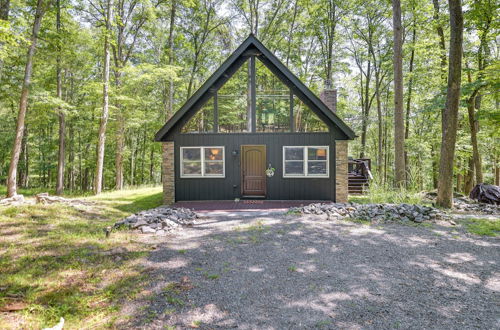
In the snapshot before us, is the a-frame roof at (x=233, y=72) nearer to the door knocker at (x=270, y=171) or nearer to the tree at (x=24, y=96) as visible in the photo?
the door knocker at (x=270, y=171)

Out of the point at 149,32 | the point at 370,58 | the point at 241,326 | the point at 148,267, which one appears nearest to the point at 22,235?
the point at 148,267

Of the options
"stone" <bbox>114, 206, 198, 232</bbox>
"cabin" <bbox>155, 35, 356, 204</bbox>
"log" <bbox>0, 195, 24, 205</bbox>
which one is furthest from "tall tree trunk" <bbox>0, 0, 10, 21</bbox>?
"stone" <bbox>114, 206, 198, 232</bbox>

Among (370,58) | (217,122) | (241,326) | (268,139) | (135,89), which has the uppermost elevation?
(370,58)

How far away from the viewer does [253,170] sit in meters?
10.2

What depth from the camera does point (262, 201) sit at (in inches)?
367

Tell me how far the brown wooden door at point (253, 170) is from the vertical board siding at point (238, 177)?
645 mm

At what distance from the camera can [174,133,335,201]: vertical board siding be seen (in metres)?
9.34

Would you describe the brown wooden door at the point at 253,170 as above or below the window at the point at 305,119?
below

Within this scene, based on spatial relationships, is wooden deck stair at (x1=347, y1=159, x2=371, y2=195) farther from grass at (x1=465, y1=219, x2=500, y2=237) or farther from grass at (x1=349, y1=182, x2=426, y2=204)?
grass at (x1=465, y1=219, x2=500, y2=237)

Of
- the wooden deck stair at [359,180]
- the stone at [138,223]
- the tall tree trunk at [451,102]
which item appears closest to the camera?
the stone at [138,223]

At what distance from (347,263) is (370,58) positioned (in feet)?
55.1

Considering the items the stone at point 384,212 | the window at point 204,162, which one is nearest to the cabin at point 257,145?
the window at point 204,162

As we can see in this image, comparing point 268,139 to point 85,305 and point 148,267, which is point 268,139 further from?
point 85,305

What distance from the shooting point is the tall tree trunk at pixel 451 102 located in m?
6.93
